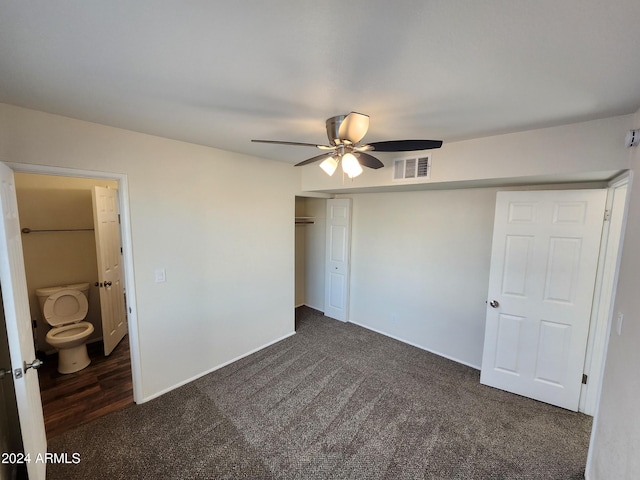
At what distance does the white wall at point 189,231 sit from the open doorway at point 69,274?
19 centimetres

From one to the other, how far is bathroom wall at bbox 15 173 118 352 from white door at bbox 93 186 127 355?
1.06 feet

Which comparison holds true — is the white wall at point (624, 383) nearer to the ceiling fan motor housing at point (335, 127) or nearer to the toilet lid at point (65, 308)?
the ceiling fan motor housing at point (335, 127)

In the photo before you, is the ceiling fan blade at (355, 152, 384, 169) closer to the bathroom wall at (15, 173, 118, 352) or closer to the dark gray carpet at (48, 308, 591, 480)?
the dark gray carpet at (48, 308, 591, 480)

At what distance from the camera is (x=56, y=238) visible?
3197 mm

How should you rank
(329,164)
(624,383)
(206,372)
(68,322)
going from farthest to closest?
(68,322), (206,372), (329,164), (624,383)

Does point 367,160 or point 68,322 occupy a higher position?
point 367,160

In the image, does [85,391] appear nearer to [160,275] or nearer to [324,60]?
[160,275]

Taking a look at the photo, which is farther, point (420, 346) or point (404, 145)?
point (420, 346)

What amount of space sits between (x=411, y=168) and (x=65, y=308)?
421 centimetres

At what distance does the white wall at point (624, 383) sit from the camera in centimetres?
120

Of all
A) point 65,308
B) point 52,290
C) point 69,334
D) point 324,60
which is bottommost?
point 69,334

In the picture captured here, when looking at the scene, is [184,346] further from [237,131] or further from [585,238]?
[585,238]

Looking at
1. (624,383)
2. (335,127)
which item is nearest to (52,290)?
(335,127)

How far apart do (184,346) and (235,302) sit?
0.66m
